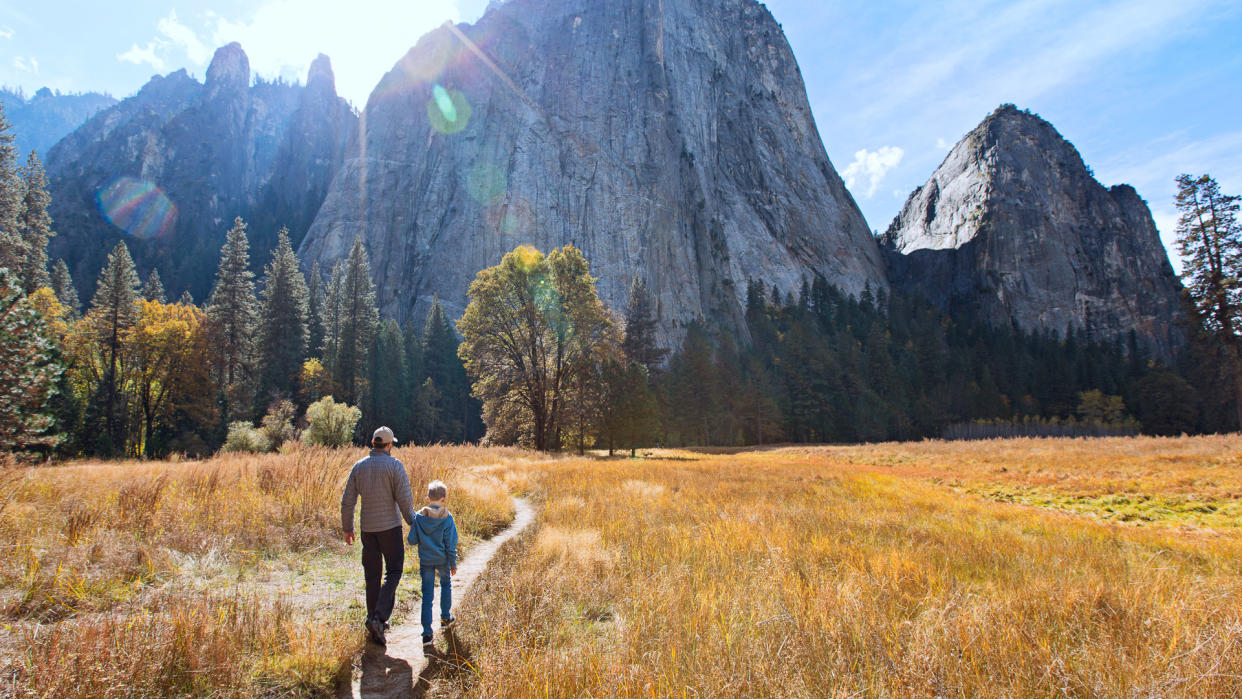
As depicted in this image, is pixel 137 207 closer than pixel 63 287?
No

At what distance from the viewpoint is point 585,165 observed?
86562mm

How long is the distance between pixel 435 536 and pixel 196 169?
170 metres

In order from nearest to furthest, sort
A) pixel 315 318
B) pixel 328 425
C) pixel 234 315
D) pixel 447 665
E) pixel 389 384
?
pixel 447 665 < pixel 328 425 < pixel 234 315 < pixel 389 384 < pixel 315 318

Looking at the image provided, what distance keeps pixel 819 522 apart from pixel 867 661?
5.75 m

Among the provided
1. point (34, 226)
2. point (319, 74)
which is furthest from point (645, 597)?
point (319, 74)

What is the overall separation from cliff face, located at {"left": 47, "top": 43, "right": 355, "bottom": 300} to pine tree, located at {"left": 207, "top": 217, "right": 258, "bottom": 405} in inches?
3046

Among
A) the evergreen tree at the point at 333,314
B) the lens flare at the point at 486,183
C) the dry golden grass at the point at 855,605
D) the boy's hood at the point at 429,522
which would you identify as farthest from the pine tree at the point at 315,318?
the boy's hood at the point at 429,522

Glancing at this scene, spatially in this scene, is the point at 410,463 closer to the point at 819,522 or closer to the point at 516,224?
the point at 819,522

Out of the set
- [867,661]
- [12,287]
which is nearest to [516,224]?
[12,287]

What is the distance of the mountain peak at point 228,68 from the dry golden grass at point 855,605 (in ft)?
621

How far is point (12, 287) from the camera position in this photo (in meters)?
16.8

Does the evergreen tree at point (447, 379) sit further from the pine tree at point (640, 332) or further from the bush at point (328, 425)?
the bush at point (328, 425)

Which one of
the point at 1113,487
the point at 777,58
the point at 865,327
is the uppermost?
the point at 777,58

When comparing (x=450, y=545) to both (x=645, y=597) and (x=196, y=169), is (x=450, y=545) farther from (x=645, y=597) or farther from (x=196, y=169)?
(x=196, y=169)
